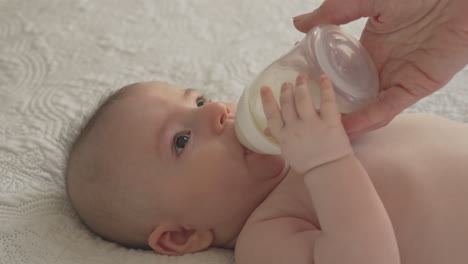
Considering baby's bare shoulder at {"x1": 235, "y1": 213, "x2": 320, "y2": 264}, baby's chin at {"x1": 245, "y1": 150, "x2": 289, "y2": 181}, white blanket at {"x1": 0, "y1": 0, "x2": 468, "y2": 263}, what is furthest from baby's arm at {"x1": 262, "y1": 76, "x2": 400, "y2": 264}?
white blanket at {"x1": 0, "y1": 0, "x2": 468, "y2": 263}

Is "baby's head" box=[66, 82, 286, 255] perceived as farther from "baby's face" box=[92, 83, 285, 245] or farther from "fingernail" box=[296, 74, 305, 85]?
"fingernail" box=[296, 74, 305, 85]

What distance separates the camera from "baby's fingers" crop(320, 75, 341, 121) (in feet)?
2.87

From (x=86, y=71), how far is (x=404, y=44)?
0.95 m

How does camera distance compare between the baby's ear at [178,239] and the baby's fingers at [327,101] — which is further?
the baby's ear at [178,239]

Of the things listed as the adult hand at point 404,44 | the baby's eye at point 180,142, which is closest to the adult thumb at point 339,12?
Answer: the adult hand at point 404,44

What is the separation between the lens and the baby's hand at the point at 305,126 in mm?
911

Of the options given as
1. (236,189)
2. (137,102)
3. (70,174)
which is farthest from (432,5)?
(70,174)

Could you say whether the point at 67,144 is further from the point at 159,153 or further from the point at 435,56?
the point at 435,56

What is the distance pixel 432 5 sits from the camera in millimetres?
1070

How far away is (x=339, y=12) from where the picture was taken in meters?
1.09

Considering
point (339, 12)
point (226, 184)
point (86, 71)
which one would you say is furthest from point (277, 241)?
point (86, 71)

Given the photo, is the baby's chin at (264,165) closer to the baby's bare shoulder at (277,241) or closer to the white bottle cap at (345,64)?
the baby's bare shoulder at (277,241)

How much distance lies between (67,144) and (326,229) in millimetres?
733

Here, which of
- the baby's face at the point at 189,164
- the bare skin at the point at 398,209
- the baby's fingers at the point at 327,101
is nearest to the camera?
the baby's fingers at the point at 327,101
